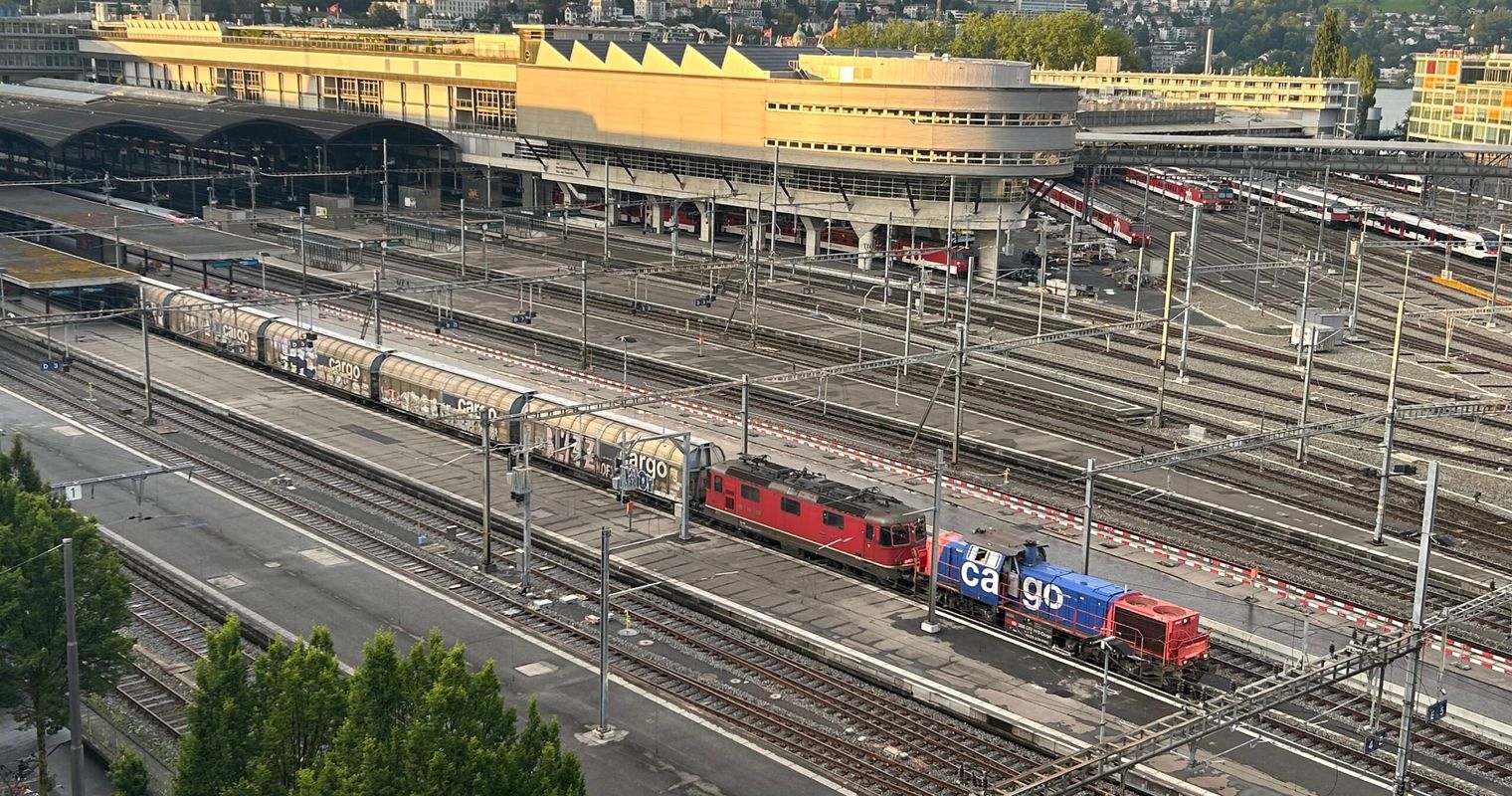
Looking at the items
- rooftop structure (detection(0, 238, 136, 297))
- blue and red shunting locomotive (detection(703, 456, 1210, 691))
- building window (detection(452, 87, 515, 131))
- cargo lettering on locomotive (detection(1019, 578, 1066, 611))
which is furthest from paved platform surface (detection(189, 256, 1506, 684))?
building window (detection(452, 87, 515, 131))

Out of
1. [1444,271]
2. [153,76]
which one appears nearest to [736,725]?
[1444,271]

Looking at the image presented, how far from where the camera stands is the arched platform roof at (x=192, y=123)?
134 m

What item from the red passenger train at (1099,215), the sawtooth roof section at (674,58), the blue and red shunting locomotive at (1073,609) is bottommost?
the blue and red shunting locomotive at (1073,609)

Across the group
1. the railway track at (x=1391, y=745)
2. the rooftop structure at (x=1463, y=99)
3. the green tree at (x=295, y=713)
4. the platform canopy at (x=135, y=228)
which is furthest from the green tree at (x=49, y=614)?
the rooftop structure at (x=1463, y=99)

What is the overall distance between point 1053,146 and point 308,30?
348 ft

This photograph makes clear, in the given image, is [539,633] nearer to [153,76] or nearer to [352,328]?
[352,328]

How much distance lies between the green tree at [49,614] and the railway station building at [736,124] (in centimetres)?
6518

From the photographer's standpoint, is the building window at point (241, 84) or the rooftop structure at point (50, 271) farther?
the building window at point (241, 84)

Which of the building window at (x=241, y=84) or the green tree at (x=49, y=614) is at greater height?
the building window at (x=241, y=84)

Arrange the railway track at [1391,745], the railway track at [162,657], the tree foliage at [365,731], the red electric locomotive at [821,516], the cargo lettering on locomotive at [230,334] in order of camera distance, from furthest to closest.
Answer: the cargo lettering on locomotive at [230,334] → the red electric locomotive at [821,516] → the railway track at [162,657] → the railway track at [1391,745] → the tree foliage at [365,731]

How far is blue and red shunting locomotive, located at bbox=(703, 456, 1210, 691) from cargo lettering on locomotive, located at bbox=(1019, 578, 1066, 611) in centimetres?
3

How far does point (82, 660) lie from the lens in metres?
34.7

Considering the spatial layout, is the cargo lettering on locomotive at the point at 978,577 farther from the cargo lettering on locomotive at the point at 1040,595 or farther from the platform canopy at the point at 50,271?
the platform canopy at the point at 50,271

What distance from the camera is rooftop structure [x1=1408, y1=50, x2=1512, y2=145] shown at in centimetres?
15900
